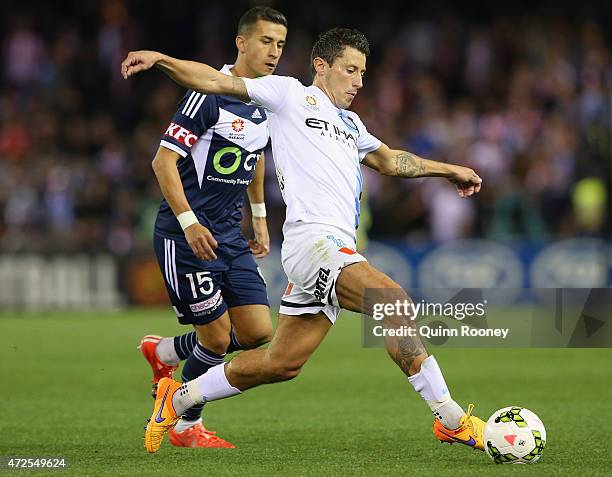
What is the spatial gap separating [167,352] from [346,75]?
2419 mm

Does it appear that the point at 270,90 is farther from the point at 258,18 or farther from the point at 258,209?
the point at 258,209

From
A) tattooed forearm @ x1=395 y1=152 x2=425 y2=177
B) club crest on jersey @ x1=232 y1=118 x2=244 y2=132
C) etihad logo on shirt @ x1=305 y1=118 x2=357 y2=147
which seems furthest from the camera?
club crest on jersey @ x1=232 y1=118 x2=244 y2=132

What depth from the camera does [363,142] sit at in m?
7.14

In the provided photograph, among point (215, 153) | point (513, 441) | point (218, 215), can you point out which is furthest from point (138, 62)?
point (513, 441)

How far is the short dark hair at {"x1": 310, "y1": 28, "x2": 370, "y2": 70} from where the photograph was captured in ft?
22.4

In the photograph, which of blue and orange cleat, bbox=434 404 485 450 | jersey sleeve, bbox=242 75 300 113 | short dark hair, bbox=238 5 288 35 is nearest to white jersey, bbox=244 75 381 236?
jersey sleeve, bbox=242 75 300 113

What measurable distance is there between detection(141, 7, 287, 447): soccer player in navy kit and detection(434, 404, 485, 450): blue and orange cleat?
1.61m

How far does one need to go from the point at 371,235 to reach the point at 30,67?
7.78 metres

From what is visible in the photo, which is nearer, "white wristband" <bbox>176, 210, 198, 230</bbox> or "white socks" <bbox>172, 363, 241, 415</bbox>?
"white socks" <bbox>172, 363, 241, 415</bbox>

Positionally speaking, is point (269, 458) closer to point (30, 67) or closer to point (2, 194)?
point (2, 194)

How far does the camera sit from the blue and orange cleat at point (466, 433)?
6.29 meters

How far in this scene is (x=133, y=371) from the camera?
11.4m

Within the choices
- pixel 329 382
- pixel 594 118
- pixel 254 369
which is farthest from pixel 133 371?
pixel 594 118
